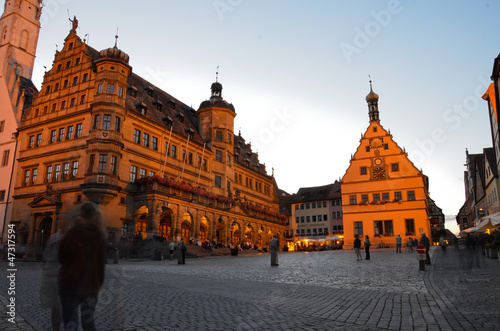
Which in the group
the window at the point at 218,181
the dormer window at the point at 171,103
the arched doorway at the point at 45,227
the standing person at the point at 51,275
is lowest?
the standing person at the point at 51,275

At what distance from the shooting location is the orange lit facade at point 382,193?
4897 centimetres

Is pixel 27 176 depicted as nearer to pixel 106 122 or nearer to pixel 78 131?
pixel 78 131

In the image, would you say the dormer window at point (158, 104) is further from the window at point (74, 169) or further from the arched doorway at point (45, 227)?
the arched doorway at point (45, 227)

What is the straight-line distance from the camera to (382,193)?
50.8m

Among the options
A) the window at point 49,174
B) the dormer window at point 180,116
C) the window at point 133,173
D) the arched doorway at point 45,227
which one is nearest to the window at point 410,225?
the dormer window at point 180,116

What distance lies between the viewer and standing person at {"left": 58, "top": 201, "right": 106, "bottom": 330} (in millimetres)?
4180

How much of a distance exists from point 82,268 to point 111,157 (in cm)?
3189

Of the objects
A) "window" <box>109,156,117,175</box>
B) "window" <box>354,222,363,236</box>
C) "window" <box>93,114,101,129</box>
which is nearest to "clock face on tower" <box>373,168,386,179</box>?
"window" <box>354,222,363,236</box>

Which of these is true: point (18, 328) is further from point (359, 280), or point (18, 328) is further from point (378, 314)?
point (359, 280)

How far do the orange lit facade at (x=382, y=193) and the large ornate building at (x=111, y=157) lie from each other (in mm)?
16654

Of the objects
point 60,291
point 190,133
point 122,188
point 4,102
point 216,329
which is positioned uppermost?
point 4,102

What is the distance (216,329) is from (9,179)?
43.7 meters

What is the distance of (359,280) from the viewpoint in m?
12.8

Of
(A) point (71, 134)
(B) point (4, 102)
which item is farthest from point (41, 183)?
(B) point (4, 102)
